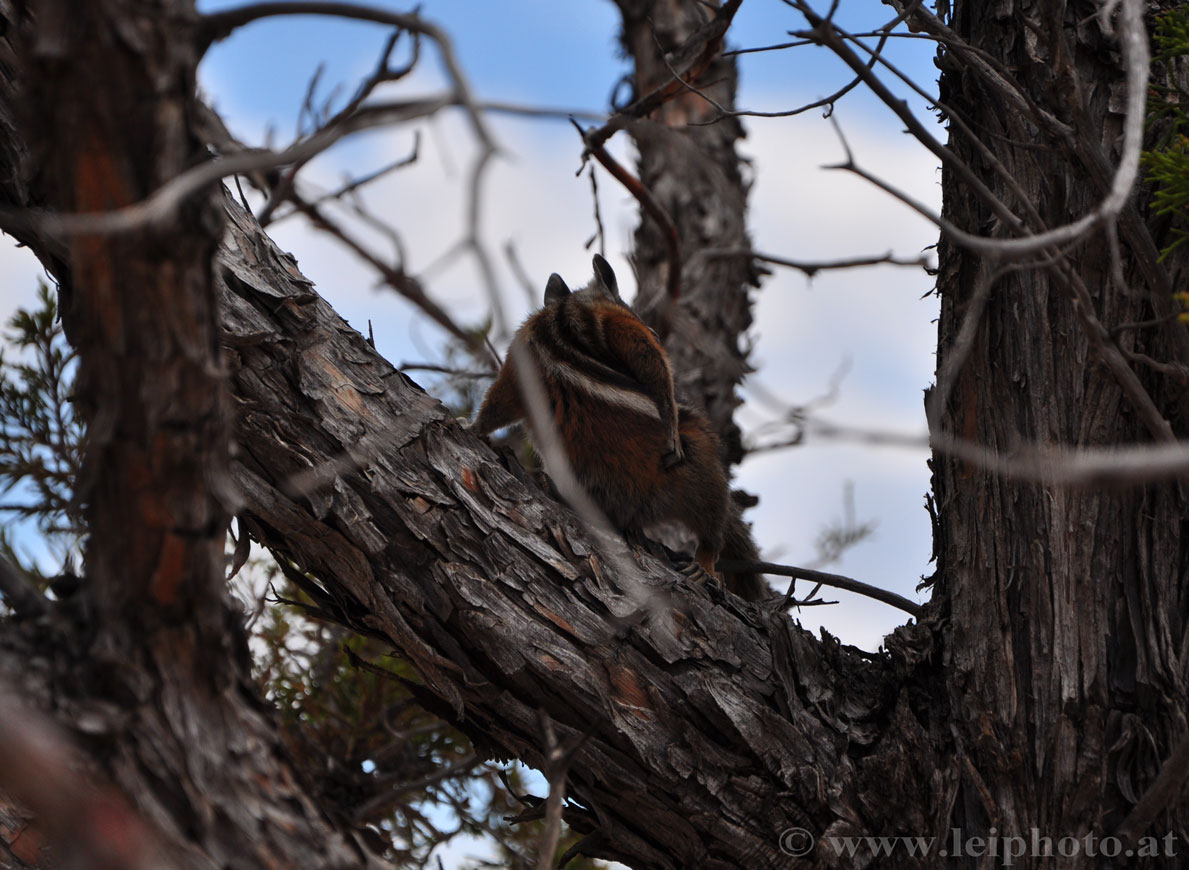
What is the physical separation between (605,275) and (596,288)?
0.35ft

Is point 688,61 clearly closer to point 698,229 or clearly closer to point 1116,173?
point 698,229

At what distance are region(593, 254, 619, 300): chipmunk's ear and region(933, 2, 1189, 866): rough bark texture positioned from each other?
1780 mm

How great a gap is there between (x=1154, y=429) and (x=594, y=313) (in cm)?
220

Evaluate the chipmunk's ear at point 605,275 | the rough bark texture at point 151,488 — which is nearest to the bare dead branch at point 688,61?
the chipmunk's ear at point 605,275

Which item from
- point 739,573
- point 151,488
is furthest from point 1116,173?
point 739,573

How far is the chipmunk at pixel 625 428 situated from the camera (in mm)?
3557

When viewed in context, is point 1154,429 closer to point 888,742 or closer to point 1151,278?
point 1151,278

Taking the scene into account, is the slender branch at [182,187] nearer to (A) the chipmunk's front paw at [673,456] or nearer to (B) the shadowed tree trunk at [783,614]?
(B) the shadowed tree trunk at [783,614]

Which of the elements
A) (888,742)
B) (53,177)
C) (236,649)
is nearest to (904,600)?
(888,742)

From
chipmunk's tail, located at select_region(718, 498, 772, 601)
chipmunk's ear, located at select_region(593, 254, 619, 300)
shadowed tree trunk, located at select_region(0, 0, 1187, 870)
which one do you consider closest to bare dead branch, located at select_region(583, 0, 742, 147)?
chipmunk's ear, located at select_region(593, 254, 619, 300)

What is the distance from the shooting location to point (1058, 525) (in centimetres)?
244

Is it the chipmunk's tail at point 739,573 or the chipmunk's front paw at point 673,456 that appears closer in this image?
the chipmunk's front paw at point 673,456

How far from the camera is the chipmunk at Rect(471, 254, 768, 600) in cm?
356

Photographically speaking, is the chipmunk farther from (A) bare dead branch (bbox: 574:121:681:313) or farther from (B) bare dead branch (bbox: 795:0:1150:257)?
(B) bare dead branch (bbox: 795:0:1150:257)
